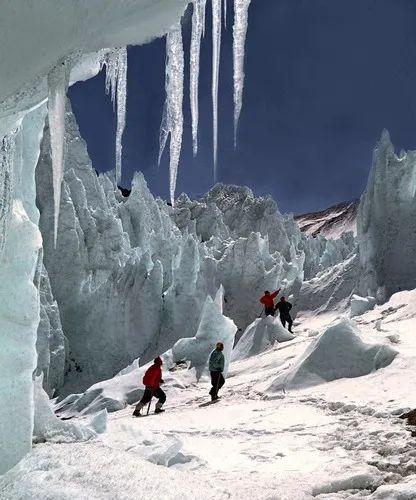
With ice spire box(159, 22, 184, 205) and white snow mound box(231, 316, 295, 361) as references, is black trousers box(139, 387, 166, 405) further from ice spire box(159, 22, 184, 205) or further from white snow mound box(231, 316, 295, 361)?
ice spire box(159, 22, 184, 205)

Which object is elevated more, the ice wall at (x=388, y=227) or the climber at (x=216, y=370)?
the ice wall at (x=388, y=227)

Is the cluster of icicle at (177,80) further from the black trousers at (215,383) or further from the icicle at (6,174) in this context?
the black trousers at (215,383)

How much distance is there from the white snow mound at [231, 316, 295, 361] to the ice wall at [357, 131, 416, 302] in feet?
23.5

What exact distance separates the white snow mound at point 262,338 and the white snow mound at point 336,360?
19.7 ft

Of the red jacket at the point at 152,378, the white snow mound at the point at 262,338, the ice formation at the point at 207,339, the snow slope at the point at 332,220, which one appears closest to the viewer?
the red jacket at the point at 152,378

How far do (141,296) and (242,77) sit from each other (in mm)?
20217

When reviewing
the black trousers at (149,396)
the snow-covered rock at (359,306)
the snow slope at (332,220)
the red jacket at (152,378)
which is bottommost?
the black trousers at (149,396)

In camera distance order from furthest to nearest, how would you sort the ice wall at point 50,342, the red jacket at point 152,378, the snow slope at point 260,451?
the ice wall at point 50,342
the red jacket at point 152,378
the snow slope at point 260,451

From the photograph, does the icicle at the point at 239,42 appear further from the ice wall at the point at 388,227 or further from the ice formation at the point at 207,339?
the ice wall at the point at 388,227

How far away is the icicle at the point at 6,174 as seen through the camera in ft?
12.2

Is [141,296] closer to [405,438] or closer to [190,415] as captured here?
[190,415]

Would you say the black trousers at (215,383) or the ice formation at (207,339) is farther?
the ice formation at (207,339)

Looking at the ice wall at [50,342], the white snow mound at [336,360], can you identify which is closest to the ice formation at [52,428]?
the white snow mound at [336,360]

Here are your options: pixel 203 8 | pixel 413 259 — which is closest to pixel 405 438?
pixel 203 8
